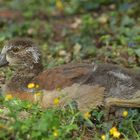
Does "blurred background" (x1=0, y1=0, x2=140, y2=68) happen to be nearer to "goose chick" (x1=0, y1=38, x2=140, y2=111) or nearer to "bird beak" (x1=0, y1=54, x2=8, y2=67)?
"bird beak" (x1=0, y1=54, x2=8, y2=67)

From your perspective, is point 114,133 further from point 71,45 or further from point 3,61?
point 71,45

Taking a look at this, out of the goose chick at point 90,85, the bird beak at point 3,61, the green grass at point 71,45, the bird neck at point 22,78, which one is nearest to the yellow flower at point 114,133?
the green grass at point 71,45

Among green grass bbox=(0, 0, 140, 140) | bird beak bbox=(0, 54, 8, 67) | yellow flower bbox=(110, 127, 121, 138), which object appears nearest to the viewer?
green grass bbox=(0, 0, 140, 140)

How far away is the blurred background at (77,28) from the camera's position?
10.8m

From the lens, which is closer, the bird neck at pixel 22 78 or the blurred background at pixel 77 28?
the bird neck at pixel 22 78

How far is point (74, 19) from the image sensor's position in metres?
14.0

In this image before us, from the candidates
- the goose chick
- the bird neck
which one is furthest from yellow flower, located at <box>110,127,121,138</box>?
the bird neck

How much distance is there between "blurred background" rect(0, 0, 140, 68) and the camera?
10.8 metres

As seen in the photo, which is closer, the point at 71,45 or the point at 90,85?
the point at 90,85

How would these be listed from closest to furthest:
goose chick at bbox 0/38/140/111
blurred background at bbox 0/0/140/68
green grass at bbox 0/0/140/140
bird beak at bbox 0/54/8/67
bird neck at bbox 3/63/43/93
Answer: green grass at bbox 0/0/140/140 → goose chick at bbox 0/38/140/111 → bird neck at bbox 3/63/43/93 → bird beak at bbox 0/54/8/67 → blurred background at bbox 0/0/140/68

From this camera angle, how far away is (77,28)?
1332 centimetres

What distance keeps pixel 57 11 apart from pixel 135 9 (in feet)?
6.61

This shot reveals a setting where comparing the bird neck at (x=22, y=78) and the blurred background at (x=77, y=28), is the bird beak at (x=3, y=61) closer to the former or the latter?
the bird neck at (x=22, y=78)

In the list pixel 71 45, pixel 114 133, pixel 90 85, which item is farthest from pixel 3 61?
pixel 71 45
